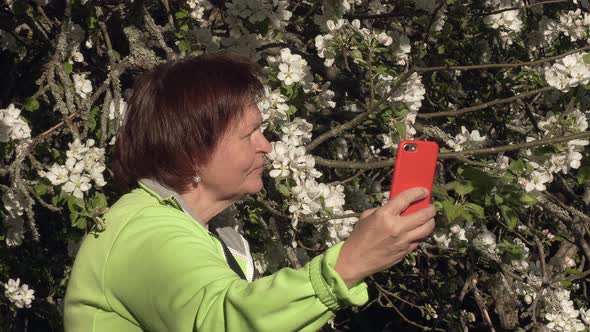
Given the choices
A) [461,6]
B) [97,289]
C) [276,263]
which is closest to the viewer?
[97,289]

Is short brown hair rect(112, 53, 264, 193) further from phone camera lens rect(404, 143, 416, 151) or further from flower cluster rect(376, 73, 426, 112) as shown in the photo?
flower cluster rect(376, 73, 426, 112)

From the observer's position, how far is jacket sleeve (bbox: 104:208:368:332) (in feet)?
4.95

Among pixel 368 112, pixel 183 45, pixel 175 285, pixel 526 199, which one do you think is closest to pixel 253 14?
pixel 183 45

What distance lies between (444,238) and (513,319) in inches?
55.7

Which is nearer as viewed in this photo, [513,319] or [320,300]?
[320,300]

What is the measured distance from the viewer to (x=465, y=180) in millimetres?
2680

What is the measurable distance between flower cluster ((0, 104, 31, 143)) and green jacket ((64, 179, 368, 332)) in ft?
3.36

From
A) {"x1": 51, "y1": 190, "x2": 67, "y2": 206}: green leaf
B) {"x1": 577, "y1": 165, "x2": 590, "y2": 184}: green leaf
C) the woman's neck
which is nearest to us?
the woman's neck

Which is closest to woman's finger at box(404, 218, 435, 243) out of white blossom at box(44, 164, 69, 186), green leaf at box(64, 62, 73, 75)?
white blossom at box(44, 164, 69, 186)

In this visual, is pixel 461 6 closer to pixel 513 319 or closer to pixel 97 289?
pixel 513 319

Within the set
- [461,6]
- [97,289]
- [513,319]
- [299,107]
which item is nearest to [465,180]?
[299,107]

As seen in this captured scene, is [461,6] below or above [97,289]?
below

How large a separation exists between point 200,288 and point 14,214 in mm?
1656

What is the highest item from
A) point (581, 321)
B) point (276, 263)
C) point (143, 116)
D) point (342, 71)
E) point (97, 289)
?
point (143, 116)
